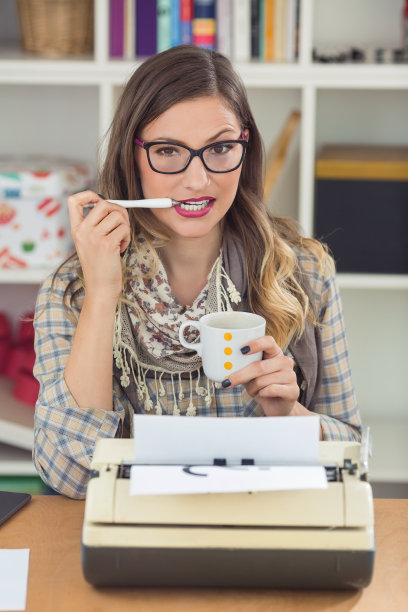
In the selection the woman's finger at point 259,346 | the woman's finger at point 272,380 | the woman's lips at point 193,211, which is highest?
the woman's lips at point 193,211

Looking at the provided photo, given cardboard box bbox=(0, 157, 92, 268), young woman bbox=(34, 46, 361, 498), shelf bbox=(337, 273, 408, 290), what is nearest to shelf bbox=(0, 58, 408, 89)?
cardboard box bbox=(0, 157, 92, 268)

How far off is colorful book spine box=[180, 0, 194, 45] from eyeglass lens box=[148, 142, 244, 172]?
2.71 feet

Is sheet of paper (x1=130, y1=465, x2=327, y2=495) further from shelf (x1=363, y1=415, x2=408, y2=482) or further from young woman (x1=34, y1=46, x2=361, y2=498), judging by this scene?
shelf (x1=363, y1=415, x2=408, y2=482)

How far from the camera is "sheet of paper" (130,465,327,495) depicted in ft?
2.97

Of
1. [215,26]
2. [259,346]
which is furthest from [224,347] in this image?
[215,26]

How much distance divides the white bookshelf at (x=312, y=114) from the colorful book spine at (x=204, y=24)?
137 mm

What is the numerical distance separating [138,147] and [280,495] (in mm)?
735

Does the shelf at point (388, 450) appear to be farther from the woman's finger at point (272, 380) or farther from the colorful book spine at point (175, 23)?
the colorful book spine at point (175, 23)

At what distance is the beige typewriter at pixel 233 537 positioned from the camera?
948 mm

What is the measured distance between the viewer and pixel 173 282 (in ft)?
5.25

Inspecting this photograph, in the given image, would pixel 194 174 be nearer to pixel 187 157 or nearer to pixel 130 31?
pixel 187 157

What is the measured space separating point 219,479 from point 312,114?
1.48 meters

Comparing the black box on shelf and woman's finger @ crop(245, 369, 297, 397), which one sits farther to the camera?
the black box on shelf

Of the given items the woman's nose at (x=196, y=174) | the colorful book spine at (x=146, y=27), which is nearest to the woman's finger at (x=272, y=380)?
the woman's nose at (x=196, y=174)
